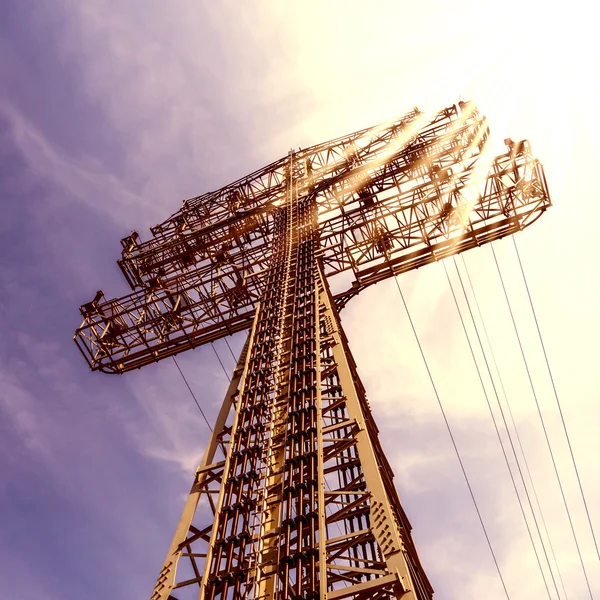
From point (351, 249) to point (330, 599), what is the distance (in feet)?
53.9

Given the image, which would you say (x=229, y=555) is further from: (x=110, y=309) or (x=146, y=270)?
(x=146, y=270)

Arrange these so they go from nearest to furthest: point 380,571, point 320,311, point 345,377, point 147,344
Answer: point 380,571 → point 345,377 → point 320,311 → point 147,344

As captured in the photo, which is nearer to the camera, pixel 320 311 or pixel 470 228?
pixel 320 311

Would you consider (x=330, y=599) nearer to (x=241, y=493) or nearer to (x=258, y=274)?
(x=241, y=493)

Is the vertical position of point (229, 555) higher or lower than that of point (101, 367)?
lower

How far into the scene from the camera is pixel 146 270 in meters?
28.4

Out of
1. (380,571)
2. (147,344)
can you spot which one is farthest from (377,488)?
(147,344)

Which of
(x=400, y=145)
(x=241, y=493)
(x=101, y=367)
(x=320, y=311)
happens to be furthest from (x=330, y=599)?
(x=400, y=145)

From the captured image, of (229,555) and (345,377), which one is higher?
(345,377)

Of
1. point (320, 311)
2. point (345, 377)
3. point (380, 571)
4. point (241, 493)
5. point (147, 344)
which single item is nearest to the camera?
point (380, 571)

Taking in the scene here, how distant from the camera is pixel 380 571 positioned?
8.99m

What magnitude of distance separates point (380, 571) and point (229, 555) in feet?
9.03

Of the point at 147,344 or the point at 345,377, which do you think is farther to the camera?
the point at 147,344

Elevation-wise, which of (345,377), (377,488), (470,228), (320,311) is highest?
(470,228)
